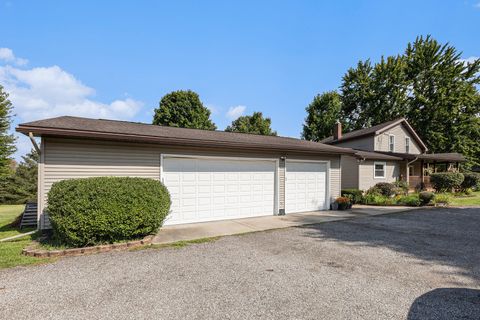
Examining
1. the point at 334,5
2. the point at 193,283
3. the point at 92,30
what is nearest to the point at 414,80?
the point at 334,5

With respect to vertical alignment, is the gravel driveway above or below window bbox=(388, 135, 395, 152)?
below

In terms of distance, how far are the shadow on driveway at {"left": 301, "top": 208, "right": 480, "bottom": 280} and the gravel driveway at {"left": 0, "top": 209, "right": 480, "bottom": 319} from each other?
0.06 meters

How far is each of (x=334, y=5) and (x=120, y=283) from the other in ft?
35.9

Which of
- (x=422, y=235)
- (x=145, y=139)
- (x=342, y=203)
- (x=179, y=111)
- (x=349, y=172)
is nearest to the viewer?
(x=422, y=235)

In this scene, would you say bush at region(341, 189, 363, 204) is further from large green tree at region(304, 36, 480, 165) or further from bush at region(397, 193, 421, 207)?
large green tree at region(304, 36, 480, 165)

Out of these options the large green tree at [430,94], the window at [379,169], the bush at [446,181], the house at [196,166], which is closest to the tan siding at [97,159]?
the house at [196,166]

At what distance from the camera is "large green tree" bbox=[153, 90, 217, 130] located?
27906 millimetres

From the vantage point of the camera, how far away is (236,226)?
7621mm

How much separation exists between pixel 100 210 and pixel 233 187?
15.0 ft

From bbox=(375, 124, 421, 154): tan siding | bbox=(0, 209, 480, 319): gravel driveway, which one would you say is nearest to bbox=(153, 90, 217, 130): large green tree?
bbox=(375, 124, 421, 154): tan siding

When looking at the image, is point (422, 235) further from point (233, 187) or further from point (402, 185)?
point (402, 185)

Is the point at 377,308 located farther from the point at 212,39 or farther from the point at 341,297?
the point at 212,39

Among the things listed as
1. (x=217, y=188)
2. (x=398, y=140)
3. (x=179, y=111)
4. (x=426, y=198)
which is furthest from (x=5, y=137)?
(x=398, y=140)

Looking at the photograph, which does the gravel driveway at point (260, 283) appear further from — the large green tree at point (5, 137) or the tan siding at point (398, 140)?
the large green tree at point (5, 137)
